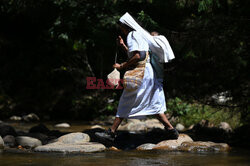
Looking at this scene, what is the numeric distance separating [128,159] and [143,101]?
134 centimetres

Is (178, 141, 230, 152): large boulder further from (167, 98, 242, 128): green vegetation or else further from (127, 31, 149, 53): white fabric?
(167, 98, 242, 128): green vegetation

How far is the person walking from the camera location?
6.30 meters


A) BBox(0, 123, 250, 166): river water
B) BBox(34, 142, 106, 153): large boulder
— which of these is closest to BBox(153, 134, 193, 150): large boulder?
BBox(0, 123, 250, 166): river water

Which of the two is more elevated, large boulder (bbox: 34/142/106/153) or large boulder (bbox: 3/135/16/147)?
large boulder (bbox: 34/142/106/153)

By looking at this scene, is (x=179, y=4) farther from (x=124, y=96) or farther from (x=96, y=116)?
(x=96, y=116)

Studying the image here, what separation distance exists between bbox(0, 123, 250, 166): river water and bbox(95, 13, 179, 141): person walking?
0.63 m

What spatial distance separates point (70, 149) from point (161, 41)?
89.0 inches

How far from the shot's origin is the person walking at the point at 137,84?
248 inches

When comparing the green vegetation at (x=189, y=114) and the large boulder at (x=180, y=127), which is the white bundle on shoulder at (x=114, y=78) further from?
the large boulder at (x=180, y=127)

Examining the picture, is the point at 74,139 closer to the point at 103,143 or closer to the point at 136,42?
the point at 103,143

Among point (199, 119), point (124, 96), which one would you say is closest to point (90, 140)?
point (124, 96)

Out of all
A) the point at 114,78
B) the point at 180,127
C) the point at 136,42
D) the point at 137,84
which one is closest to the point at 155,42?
the point at 136,42

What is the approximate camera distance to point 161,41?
654cm

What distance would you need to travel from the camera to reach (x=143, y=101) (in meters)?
6.48
